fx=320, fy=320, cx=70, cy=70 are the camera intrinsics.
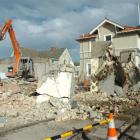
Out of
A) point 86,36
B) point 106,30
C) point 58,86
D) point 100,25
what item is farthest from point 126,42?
point 58,86

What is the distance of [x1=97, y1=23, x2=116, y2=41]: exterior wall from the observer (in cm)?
4103

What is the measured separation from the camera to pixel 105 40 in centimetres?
4119

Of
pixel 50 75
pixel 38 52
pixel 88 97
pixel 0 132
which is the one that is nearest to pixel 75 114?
pixel 50 75

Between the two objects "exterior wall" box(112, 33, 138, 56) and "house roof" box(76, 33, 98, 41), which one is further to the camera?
"house roof" box(76, 33, 98, 41)

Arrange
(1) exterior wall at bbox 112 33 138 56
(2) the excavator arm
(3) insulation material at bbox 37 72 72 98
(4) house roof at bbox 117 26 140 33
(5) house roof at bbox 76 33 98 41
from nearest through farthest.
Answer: (3) insulation material at bbox 37 72 72 98, (2) the excavator arm, (4) house roof at bbox 117 26 140 33, (1) exterior wall at bbox 112 33 138 56, (5) house roof at bbox 76 33 98 41

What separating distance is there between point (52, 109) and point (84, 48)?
29703 millimetres

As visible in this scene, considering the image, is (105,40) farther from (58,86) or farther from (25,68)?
(58,86)

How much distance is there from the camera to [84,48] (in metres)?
43.8

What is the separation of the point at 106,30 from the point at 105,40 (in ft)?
4.40

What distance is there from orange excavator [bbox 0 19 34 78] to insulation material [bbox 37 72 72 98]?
17712mm

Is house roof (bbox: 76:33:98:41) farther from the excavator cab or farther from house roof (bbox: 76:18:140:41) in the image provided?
the excavator cab

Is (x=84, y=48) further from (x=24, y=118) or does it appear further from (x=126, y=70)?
(x=24, y=118)

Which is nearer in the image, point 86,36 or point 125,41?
point 125,41

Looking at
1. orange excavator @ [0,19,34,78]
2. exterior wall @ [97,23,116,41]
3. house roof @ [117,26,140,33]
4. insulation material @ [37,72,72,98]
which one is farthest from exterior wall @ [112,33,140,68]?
insulation material @ [37,72,72,98]
